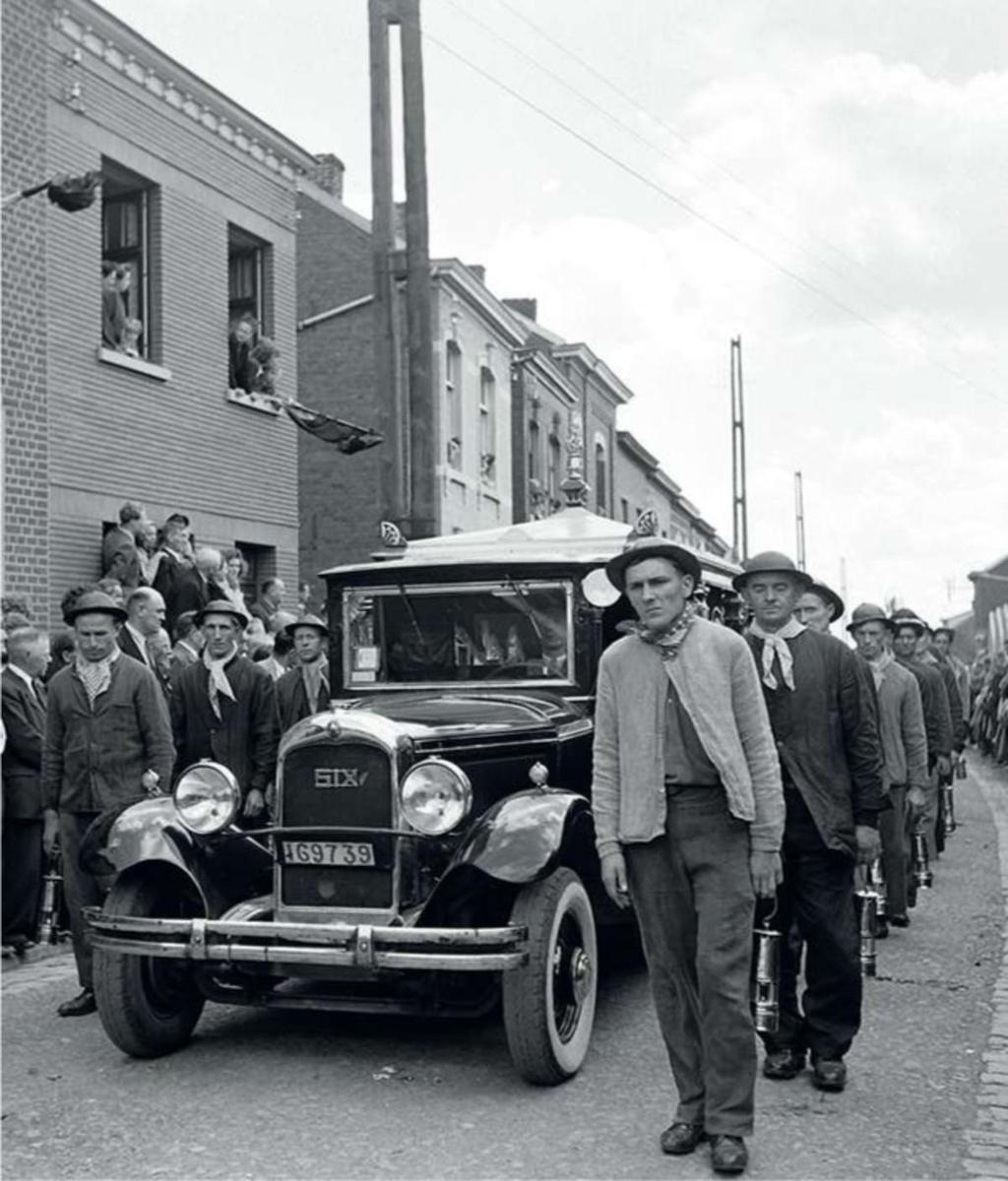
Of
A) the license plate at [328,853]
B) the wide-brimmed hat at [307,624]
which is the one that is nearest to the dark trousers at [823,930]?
the license plate at [328,853]

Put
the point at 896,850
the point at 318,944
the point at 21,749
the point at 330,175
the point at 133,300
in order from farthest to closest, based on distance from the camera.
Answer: the point at 330,175 → the point at 133,300 → the point at 896,850 → the point at 21,749 → the point at 318,944

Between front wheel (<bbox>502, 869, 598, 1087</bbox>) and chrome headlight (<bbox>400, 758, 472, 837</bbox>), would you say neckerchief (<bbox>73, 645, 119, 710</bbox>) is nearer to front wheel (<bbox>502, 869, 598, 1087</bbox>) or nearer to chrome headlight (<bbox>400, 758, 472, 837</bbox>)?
chrome headlight (<bbox>400, 758, 472, 837</bbox>)

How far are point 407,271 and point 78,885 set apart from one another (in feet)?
23.2

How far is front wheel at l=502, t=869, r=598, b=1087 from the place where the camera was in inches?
208

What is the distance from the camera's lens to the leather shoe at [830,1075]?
524 cm

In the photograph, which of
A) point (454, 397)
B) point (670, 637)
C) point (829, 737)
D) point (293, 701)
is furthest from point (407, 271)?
point (454, 397)

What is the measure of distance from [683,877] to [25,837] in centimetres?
445

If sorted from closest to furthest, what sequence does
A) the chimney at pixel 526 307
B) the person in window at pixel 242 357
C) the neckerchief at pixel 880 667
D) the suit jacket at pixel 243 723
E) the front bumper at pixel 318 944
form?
the front bumper at pixel 318 944 < the suit jacket at pixel 243 723 < the neckerchief at pixel 880 667 < the person in window at pixel 242 357 < the chimney at pixel 526 307

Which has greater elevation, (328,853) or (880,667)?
(880,667)

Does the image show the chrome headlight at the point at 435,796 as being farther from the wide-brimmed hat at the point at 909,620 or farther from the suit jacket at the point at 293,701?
the wide-brimmed hat at the point at 909,620

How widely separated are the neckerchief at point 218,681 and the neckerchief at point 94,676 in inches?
33.0

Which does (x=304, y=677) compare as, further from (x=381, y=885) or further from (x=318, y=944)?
(x=318, y=944)

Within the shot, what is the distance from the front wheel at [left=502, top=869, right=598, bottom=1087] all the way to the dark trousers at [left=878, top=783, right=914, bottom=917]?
289cm

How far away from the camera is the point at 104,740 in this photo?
6.63m
